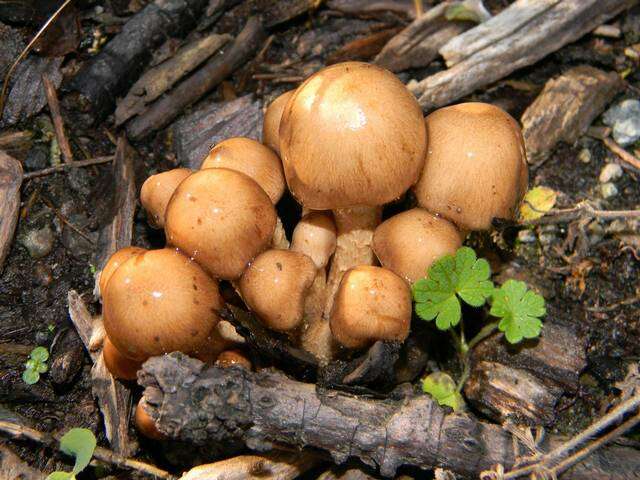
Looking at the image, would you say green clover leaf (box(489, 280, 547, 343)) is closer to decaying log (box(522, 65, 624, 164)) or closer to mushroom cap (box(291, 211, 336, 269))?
mushroom cap (box(291, 211, 336, 269))

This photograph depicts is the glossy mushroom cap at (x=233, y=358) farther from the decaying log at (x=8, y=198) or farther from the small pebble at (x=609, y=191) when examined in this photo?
the small pebble at (x=609, y=191)

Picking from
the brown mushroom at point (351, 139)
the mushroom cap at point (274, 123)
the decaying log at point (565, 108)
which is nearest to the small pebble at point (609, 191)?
the decaying log at point (565, 108)

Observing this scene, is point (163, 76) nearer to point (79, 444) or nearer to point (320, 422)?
point (79, 444)

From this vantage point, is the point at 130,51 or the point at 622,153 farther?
the point at 130,51

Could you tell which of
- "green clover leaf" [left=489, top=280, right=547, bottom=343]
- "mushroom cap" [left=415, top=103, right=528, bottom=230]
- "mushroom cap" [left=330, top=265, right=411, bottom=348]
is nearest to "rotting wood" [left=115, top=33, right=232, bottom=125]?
"mushroom cap" [left=415, top=103, right=528, bottom=230]

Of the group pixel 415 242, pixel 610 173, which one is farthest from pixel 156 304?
pixel 610 173
